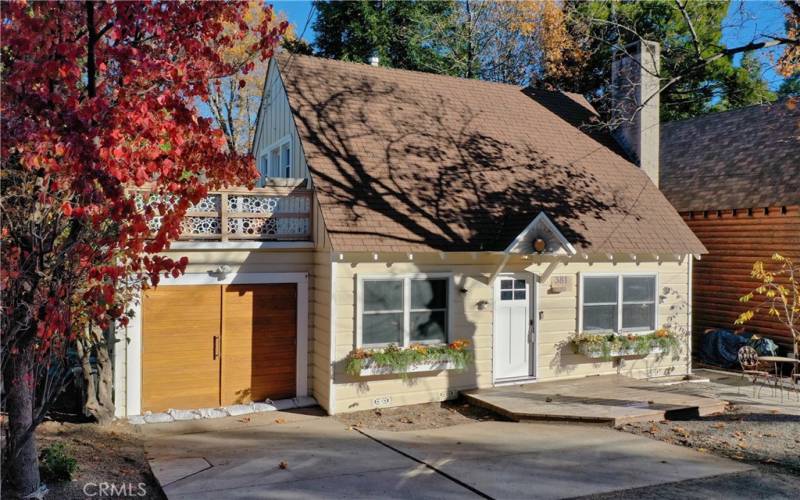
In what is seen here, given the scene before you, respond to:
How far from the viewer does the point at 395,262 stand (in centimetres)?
1103

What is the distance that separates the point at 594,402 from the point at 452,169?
5.22 meters

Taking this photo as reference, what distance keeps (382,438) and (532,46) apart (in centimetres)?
2329

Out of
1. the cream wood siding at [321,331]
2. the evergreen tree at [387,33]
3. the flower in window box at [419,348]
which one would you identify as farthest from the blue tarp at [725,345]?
the evergreen tree at [387,33]

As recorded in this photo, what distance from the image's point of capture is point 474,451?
849cm

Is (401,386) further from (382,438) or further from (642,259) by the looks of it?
(642,259)

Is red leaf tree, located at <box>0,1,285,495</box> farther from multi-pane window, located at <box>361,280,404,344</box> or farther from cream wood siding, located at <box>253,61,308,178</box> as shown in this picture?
cream wood siding, located at <box>253,61,308,178</box>

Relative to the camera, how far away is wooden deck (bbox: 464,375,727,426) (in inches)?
394

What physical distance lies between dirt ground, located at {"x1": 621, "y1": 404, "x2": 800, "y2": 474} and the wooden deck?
0.22 m

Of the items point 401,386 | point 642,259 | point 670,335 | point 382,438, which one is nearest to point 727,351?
point 670,335

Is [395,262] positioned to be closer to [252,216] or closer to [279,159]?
[252,216]

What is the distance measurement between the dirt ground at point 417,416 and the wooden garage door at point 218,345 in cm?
164

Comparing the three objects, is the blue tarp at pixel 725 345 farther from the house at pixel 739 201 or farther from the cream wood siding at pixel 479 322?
the cream wood siding at pixel 479 322

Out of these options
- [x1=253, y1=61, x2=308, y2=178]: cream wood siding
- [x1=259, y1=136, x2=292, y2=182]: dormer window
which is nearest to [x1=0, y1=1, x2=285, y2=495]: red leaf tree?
[x1=253, y1=61, x2=308, y2=178]: cream wood siding

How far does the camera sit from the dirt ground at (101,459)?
6555 millimetres
